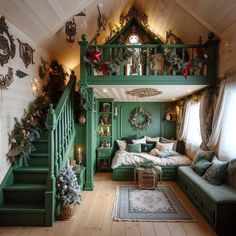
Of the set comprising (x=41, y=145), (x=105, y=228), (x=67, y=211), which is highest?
(x=41, y=145)

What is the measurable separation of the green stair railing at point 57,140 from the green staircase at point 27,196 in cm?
15

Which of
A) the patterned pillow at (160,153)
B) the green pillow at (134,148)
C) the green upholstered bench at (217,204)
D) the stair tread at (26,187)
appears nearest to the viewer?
the green upholstered bench at (217,204)

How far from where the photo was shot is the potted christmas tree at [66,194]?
3287 mm

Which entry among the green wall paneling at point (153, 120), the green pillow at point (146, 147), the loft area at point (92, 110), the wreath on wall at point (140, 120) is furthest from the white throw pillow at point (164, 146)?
the wreath on wall at point (140, 120)

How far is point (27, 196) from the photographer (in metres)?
3.36

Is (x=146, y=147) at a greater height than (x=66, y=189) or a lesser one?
greater

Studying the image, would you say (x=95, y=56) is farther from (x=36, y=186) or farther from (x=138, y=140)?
(x=138, y=140)

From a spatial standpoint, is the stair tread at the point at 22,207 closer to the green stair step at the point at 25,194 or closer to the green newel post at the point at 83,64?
the green stair step at the point at 25,194

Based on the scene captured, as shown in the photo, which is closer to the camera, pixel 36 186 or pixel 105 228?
pixel 105 228

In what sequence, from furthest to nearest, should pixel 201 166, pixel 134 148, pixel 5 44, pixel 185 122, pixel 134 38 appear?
pixel 134 38 → pixel 134 148 → pixel 185 122 → pixel 201 166 → pixel 5 44

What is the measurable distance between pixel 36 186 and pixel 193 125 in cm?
446

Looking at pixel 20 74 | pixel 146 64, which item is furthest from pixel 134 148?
pixel 20 74

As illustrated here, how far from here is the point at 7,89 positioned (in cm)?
339

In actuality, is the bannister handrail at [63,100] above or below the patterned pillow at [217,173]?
above
